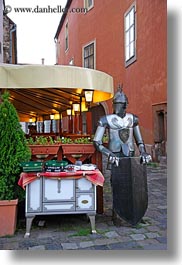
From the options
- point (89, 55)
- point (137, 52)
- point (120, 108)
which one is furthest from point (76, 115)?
point (120, 108)

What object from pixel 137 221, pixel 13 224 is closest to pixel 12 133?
pixel 13 224

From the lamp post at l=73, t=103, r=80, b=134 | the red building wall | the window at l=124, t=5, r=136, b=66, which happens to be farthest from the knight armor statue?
the lamp post at l=73, t=103, r=80, b=134

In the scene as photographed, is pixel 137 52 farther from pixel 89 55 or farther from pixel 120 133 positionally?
pixel 120 133

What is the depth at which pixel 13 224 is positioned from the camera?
2.98 meters

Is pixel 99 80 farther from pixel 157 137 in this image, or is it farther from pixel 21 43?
pixel 157 137

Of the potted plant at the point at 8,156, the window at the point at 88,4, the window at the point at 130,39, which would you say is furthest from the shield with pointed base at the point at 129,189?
the window at the point at 130,39

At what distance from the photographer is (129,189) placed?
3.11 m

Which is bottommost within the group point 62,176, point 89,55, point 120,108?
point 62,176

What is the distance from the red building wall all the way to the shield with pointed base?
95 cm

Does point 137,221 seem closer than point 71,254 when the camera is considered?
No

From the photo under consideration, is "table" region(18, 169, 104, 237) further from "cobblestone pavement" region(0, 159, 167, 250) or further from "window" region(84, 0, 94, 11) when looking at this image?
"window" region(84, 0, 94, 11)

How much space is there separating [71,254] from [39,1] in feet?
7.10

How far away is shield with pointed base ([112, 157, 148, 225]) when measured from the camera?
3109mm

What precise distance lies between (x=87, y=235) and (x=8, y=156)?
1.05 m
